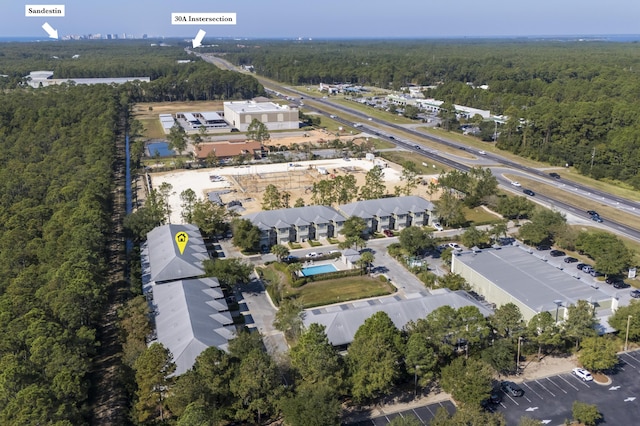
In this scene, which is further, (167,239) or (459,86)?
(459,86)

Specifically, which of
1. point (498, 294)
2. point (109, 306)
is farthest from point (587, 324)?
point (109, 306)

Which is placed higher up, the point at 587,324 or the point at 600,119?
the point at 600,119

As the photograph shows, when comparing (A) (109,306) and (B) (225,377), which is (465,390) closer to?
(B) (225,377)

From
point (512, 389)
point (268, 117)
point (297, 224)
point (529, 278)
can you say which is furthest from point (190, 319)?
point (268, 117)

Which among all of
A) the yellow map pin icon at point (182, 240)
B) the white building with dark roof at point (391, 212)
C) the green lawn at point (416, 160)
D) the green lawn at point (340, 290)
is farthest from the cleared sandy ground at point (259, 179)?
the green lawn at point (340, 290)

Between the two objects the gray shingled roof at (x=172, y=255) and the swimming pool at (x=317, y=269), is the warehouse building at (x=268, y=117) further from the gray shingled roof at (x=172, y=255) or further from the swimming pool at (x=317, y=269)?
the swimming pool at (x=317, y=269)

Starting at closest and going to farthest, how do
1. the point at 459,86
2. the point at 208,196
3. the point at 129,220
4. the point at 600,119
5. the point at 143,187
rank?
1. the point at 129,220
2. the point at 208,196
3. the point at 143,187
4. the point at 600,119
5. the point at 459,86
